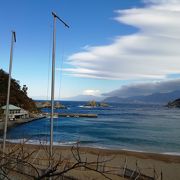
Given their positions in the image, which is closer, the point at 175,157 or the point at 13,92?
the point at 175,157

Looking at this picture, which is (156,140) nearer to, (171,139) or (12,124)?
(171,139)

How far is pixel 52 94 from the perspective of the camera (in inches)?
639

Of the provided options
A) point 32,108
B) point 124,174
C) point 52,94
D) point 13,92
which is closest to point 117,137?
point 124,174

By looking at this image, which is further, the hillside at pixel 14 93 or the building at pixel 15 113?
the hillside at pixel 14 93

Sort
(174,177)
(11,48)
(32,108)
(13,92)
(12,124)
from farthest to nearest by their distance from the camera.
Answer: (32,108) → (13,92) → (12,124) → (174,177) → (11,48)

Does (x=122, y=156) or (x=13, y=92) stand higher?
(x=13, y=92)

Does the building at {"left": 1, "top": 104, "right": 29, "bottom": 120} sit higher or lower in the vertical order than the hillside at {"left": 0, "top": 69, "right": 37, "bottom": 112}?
lower

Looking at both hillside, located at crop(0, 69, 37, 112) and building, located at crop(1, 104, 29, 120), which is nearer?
building, located at crop(1, 104, 29, 120)

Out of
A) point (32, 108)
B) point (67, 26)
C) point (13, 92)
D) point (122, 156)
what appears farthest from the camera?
point (32, 108)

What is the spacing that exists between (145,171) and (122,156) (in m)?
8.01

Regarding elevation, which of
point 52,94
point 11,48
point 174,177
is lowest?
point 174,177

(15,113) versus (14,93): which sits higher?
(14,93)

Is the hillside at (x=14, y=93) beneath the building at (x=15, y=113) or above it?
above

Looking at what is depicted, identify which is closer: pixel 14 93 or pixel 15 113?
pixel 15 113
